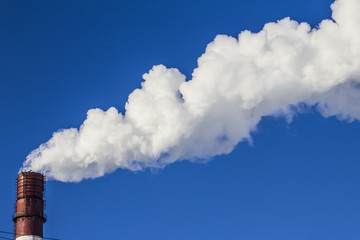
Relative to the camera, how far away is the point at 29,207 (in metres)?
45.4

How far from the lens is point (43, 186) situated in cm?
4775

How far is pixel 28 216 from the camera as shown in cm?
4500

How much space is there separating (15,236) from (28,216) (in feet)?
6.39

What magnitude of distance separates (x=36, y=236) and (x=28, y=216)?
189cm

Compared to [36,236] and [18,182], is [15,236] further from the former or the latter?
[18,182]

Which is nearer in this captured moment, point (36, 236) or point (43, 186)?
point (36, 236)

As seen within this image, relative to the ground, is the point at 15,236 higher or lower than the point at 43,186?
lower

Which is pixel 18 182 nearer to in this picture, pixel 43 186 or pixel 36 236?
pixel 43 186

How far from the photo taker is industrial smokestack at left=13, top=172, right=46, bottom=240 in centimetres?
4447

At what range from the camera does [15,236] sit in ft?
146

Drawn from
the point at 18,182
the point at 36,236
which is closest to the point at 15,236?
the point at 36,236

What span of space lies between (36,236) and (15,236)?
1828mm

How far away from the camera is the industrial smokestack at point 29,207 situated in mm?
44469

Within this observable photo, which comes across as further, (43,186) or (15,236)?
(43,186)
